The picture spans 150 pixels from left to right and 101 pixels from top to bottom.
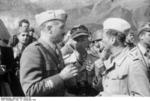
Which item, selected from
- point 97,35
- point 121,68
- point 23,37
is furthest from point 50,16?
point 121,68

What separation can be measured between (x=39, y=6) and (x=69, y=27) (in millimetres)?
511

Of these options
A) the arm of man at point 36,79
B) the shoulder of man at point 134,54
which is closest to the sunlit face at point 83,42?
the arm of man at point 36,79

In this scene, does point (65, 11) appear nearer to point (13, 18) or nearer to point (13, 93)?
point (13, 18)

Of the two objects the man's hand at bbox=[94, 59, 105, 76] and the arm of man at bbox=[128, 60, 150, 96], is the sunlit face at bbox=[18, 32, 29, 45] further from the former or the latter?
the arm of man at bbox=[128, 60, 150, 96]

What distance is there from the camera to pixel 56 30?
4617 mm

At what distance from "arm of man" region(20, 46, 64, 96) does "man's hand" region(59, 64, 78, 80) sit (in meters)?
0.06

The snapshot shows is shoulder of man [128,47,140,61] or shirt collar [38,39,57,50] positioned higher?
shirt collar [38,39,57,50]

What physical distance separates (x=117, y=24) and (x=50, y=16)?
0.84 meters

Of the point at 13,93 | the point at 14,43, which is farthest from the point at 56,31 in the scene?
the point at 13,93

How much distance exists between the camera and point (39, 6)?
5.00 meters

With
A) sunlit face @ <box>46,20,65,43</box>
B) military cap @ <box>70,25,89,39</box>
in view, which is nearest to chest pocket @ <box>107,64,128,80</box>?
military cap @ <box>70,25,89,39</box>

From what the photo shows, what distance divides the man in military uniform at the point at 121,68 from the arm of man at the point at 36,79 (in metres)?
0.55

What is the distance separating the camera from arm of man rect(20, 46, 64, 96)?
441 centimetres

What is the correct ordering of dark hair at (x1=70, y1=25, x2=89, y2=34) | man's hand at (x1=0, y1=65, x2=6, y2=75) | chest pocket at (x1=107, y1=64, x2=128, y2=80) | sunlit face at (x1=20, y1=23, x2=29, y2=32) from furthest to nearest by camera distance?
sunlit face at (x1=20, y1=23, x2=29, y2=32) < dark hair at (x1=70, y1=25, x2=89, y2=34) < man's hand at (x1=0, y1=65, x2=6, y2=75) < chest pocket at (x1=107, y1=64, x2=128, y2=80)
